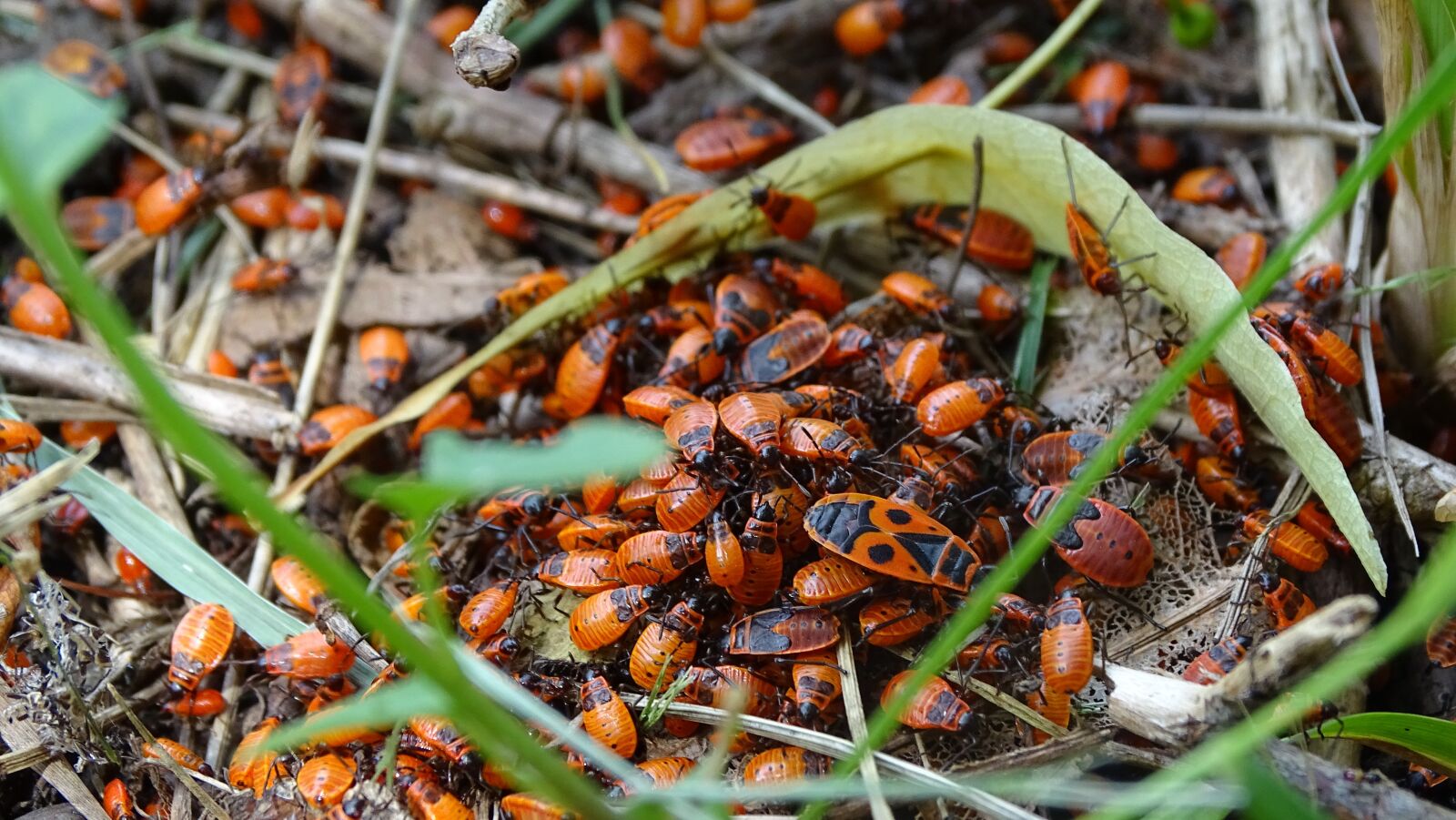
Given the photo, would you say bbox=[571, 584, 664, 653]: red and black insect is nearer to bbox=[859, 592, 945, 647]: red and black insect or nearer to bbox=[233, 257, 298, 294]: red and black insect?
bbox=[859, 592, 945, 647]: red and black insect

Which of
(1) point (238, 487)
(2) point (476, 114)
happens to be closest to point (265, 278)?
(2) point (476, 114)

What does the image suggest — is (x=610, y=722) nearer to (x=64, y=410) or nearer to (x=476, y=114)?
(x=64, y=410)

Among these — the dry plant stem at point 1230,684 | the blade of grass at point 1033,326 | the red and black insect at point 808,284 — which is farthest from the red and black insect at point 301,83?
the dry plant stem at point 1230,684

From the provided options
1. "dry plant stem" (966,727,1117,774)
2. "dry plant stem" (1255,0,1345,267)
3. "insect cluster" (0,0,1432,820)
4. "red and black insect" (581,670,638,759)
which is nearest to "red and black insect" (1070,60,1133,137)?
"insect cluster" (0,0,1432,820)

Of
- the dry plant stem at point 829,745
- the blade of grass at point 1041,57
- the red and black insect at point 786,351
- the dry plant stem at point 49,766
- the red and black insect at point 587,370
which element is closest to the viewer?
the dry plant stem at point 829,745

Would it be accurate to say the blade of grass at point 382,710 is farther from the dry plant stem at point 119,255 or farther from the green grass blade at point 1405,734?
the dry plant stem at point 119,255

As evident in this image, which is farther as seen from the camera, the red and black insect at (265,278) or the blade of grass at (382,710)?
the red and black insect at (265,278)
